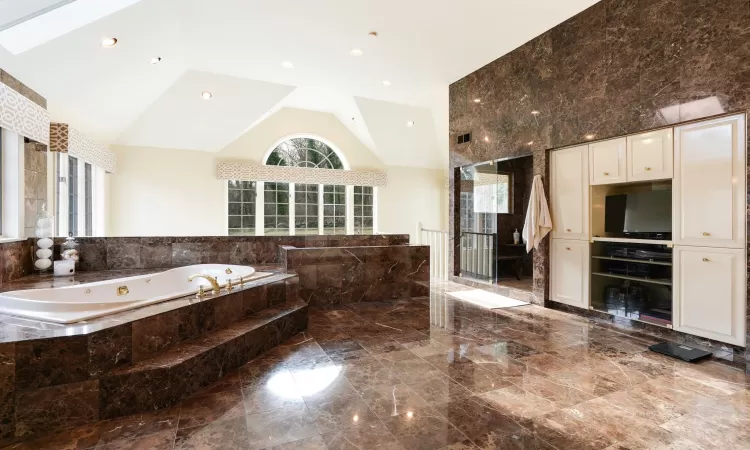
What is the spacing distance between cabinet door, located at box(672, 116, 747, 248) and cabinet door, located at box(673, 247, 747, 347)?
10cm

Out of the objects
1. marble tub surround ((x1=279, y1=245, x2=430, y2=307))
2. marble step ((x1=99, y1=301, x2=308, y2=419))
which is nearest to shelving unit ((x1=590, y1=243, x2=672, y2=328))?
marble tub surround ((x1=279, y1=245, x2=430, y2=307))

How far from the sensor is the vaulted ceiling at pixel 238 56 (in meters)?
3.46

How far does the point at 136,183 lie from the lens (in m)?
6.51

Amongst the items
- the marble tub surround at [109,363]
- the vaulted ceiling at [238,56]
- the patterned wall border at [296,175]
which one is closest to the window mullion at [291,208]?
the patterned wall border at [296,175]

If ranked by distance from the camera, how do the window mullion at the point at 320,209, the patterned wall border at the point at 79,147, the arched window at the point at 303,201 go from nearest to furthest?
the patterned wall border at the point at 79,147 → the arched window at the point at 303,201 → the window mullion at the point at 320,209

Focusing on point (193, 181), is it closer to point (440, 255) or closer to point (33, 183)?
point (33, 183)

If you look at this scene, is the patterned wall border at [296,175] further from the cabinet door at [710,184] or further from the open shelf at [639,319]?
the cabinet door at [710,184]

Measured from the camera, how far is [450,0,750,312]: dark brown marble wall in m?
2.80

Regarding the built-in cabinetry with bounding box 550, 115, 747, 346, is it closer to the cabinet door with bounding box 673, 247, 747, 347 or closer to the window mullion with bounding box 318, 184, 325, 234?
the cabinet door with bounding box 673, 247, 747, 347

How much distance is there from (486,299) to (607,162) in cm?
215

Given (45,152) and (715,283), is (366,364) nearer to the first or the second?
(715,283)

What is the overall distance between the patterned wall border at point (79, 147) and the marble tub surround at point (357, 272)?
2624 millimetres

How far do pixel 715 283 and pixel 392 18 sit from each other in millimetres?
3859

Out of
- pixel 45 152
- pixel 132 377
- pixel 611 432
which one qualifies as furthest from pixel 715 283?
pixel 45 152
